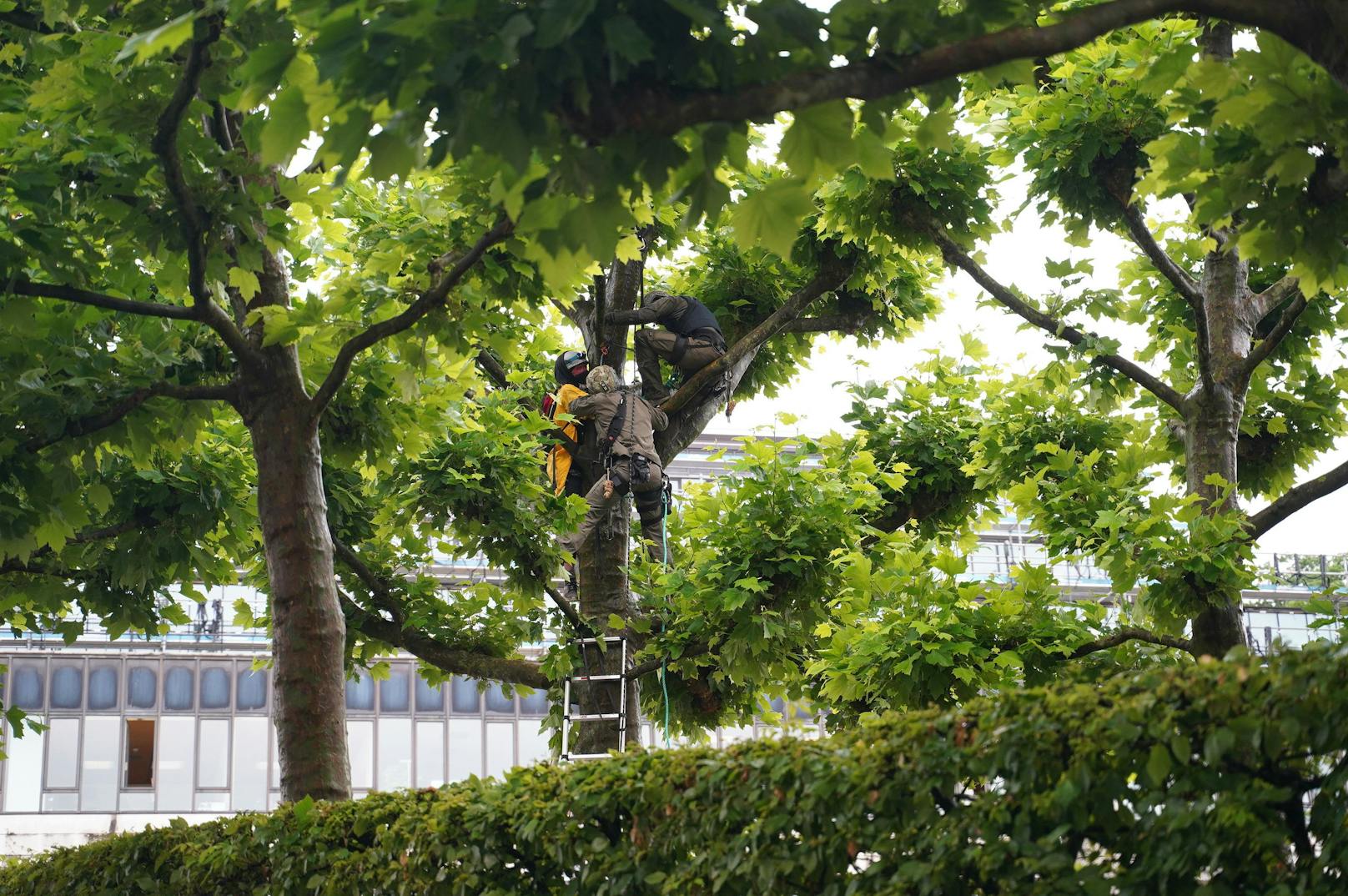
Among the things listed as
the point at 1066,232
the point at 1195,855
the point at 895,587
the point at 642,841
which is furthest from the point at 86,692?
the point at 1195,855

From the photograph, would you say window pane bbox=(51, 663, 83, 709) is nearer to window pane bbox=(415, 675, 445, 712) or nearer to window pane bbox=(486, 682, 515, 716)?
window pane bbox=(415, 675, 445, 712)

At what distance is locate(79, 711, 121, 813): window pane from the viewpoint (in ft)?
93.8

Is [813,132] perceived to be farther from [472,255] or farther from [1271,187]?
[472,255]

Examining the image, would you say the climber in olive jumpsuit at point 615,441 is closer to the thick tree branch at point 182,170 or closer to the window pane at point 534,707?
the thick tree branch at point 182,170

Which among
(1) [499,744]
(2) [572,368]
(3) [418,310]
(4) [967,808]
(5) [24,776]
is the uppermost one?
(2) [572,368]

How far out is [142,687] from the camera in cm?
2934

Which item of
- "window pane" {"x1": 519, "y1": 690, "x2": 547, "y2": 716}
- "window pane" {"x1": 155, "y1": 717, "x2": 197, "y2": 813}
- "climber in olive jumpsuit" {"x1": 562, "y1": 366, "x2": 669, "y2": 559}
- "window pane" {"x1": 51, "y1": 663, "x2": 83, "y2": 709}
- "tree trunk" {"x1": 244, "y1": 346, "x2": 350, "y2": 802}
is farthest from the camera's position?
"window pane" {"x1": 519, "y1": 690, "x2": 547, "y2": 716}

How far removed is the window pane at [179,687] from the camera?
96.8 feet

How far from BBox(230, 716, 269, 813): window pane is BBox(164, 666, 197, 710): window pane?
105 centimetres

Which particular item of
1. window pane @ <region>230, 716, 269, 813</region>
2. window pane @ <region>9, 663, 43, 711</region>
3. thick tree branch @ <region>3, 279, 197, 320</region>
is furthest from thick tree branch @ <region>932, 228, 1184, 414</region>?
window pane @ <region>9, 663, 43, 711</region>

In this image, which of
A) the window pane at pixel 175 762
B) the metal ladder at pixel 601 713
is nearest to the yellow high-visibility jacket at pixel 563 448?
the metal ladder at pixel 601 713

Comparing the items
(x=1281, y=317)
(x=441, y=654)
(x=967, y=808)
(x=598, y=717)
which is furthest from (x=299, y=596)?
(x=1281, y=317)

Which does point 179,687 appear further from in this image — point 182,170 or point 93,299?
point 182,170

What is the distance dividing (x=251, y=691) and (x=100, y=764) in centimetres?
310
